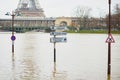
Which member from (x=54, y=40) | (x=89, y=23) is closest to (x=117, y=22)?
(x=89, y=23)

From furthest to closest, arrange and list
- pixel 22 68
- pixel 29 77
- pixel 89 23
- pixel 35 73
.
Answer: pixel 89 23 → pixel 22 68 → pixel 35 73 → pixel 29 77

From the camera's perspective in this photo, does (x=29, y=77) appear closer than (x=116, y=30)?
Yes

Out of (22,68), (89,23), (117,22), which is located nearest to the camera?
(22,68)

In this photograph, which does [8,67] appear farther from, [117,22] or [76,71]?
[117,22]

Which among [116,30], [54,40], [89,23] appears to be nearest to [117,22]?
[116,30]

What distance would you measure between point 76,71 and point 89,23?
474 feet

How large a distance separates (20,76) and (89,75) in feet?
10.1

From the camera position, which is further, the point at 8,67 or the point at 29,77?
the point at 8,67

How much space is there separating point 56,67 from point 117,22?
Answer: 11155 centimetres

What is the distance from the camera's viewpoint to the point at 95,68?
80.7 feet

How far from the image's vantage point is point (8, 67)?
2473 centimetres

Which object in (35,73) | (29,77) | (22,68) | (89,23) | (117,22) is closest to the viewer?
(29,77)

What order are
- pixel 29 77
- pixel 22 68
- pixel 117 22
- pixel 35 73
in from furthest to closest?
pixel 117 22 → pixel 22 68 → pixel 35 73 → pixel 29 77

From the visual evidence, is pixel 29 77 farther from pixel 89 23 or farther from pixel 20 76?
pixel 89 23
